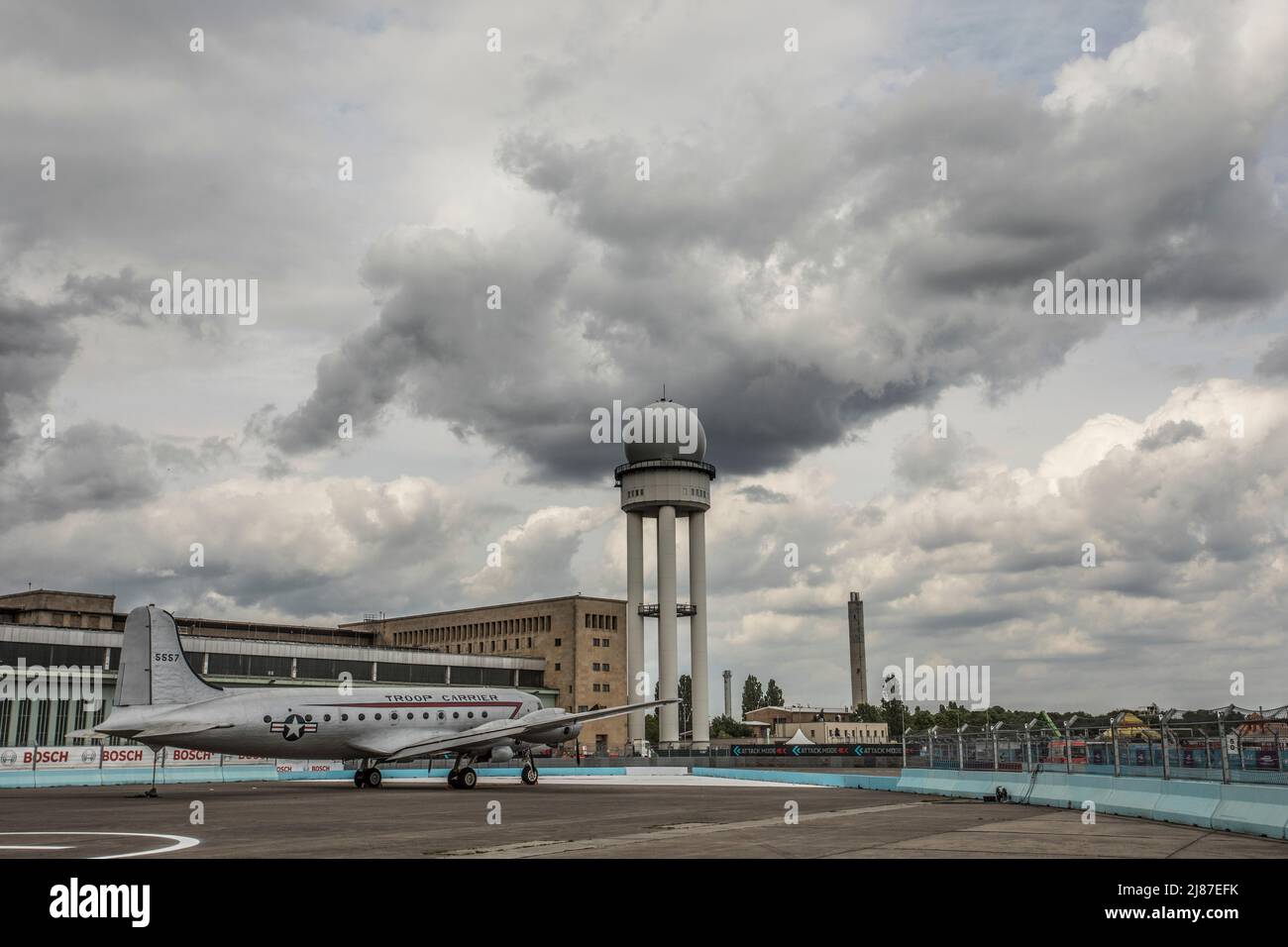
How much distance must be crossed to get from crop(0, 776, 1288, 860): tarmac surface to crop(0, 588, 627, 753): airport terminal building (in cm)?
4665

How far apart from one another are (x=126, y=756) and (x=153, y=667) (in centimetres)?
1950

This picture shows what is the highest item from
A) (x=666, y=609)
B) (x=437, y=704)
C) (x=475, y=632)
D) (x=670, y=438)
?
(x=670, y=438)

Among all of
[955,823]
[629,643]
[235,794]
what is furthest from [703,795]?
[629,643]

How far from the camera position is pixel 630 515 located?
10906 cm

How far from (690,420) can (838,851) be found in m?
90.6

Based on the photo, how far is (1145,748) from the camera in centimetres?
2923

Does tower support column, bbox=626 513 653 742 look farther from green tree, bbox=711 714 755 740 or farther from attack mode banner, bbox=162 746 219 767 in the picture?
green tree, bbox=711 714 755 740

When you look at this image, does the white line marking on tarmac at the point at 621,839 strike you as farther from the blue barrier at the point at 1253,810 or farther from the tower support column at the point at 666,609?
the tower support column at the point at 666,609

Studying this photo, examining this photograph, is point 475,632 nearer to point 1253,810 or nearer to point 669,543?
point 669,543

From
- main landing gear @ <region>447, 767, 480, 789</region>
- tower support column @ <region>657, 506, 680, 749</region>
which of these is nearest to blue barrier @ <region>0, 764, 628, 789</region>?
main landing gear @ <region>447, 767, 480, 789</region>

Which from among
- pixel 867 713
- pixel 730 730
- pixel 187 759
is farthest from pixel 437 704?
pixel 867 713

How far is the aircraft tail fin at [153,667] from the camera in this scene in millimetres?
Result: 44219

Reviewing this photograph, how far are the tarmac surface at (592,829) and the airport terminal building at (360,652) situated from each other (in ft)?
153
